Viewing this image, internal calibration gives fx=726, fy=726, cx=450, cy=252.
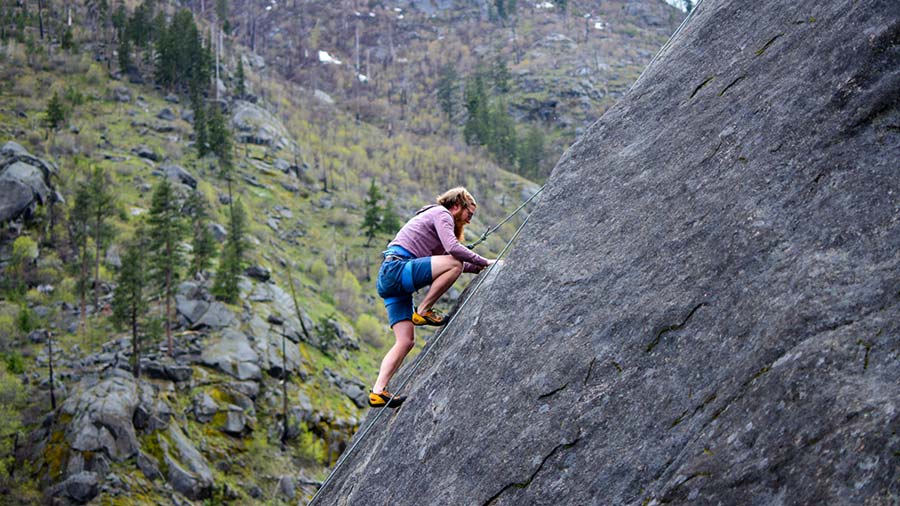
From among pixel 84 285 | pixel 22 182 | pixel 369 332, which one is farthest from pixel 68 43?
pixel 369 332

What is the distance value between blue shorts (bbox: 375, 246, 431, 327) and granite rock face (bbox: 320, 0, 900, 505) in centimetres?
76

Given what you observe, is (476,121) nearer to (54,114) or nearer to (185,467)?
(54,114)

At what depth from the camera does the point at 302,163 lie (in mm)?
66250

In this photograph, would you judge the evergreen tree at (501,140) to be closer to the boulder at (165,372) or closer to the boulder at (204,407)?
the boulder at (165,372)

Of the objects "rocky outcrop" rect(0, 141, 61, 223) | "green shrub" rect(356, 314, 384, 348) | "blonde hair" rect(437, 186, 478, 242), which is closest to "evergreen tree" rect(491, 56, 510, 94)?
"green shrub" rect(356, 314, 384, 348)

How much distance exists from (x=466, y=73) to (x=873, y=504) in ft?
365

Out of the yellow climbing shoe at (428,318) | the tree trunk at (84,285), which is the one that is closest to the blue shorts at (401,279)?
the yellow climbing shoe at (428,318)

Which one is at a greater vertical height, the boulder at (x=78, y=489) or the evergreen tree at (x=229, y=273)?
the evergreen tree at (x=229, y=273)

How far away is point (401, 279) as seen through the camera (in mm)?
6996

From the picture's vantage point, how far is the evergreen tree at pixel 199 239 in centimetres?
3966

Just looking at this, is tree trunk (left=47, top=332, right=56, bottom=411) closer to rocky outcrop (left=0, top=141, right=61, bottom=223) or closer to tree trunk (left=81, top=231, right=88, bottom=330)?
tree trunk (left=81, top=231, right=88, bottom=330)

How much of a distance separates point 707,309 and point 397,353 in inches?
126

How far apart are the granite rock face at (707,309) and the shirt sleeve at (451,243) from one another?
598 millimetres

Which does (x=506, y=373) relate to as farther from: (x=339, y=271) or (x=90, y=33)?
(x=90, y=33)
